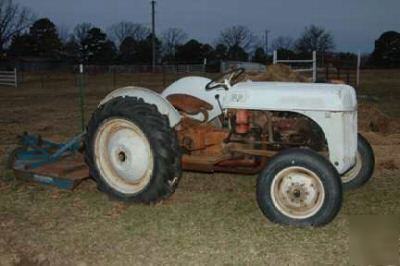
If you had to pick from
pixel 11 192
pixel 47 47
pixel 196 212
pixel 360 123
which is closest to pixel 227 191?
pixel 196 212

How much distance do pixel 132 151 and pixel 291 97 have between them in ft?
5.66

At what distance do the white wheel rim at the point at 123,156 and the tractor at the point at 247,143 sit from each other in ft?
0.03

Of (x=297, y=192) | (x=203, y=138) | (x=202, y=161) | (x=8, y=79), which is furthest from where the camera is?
(x=8, y=79)

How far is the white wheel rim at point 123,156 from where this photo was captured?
6.09m

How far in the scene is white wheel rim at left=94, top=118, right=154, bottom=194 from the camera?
6.09 metres

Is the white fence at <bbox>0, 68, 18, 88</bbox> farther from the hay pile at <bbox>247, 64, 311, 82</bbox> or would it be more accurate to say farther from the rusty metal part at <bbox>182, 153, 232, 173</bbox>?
the rusty metal part at <bbox>182, 153, 232, 173</bbox>

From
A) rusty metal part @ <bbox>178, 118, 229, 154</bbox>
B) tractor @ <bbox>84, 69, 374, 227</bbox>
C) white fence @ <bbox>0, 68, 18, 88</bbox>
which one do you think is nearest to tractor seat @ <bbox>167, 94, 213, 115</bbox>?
tractor @ <bbox>84, 69, 374, 227</bbox>

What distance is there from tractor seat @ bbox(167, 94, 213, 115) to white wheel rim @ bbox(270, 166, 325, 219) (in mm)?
1706

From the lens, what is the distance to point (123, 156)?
621 cm

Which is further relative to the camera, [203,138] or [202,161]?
[203,138]

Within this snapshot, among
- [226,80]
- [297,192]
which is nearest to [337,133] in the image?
[297,192]

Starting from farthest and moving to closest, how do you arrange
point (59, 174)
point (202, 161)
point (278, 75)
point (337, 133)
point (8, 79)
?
point (8, 79) < point (278, 75) < point (59, 174) < point (202, 161) < point (337, 133)

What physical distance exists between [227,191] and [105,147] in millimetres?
1536

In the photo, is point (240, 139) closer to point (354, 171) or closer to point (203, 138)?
point (203, 138)
